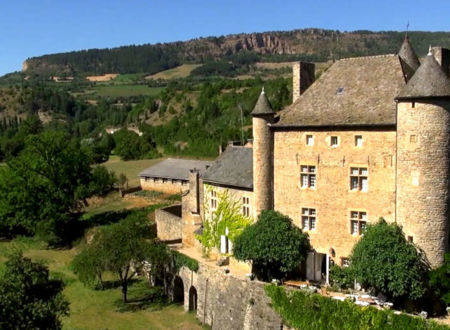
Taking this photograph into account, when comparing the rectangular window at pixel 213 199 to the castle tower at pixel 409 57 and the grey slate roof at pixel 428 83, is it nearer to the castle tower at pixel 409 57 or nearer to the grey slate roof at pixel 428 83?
the castle tower at pixel 409 57

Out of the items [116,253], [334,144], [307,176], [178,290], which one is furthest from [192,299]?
[334,144]

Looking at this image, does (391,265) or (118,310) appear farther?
(118,310)

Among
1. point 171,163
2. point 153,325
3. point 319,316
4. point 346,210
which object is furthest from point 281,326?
point 171,163

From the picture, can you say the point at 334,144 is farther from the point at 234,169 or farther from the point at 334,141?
the point at 234,169

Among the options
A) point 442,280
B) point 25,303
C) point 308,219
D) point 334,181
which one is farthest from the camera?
point 308,219

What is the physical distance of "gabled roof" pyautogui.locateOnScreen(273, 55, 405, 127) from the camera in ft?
96.8

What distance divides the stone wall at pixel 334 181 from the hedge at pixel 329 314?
502 cm

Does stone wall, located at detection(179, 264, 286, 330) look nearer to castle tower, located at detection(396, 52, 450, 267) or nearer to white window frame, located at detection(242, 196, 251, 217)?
white window frame, located at detection(242, 196, 251, 217)

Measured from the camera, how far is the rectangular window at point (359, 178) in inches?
1173

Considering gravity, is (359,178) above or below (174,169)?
above

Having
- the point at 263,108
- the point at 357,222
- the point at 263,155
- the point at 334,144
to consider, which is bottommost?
the point at 357,222

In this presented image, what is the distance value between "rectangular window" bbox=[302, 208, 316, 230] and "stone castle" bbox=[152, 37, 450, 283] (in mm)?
63

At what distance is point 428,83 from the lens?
2658cm

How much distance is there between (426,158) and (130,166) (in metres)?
81.2
